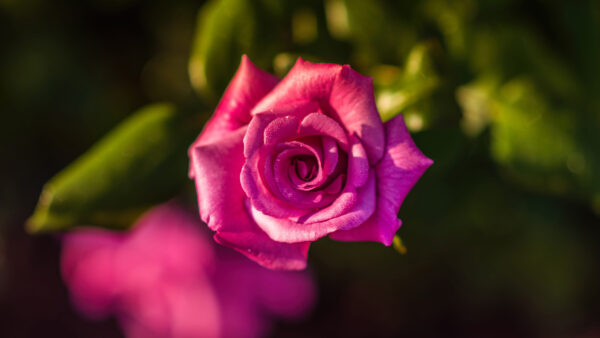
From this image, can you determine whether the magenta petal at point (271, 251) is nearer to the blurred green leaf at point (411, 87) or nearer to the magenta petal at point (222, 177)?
the magenta petal at point (222, 177)

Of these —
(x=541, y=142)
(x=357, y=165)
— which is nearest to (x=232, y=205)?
(x=357, y=165)

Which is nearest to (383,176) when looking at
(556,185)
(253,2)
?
(253,2)

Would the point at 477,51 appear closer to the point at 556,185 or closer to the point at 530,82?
the point at 530,82

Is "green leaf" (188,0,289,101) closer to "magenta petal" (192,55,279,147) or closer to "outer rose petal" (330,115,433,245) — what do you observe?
"magenta petal" (192,55,279,147)

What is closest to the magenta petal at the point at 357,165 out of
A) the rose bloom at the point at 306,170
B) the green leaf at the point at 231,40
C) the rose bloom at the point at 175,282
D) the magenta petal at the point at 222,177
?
the rose bloom at the point at 306,170

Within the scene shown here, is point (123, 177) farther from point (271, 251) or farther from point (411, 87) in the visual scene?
point (411, 87)

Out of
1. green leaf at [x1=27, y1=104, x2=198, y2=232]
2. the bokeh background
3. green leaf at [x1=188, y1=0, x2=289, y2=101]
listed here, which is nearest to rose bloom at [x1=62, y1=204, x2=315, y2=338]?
the bokeh background
